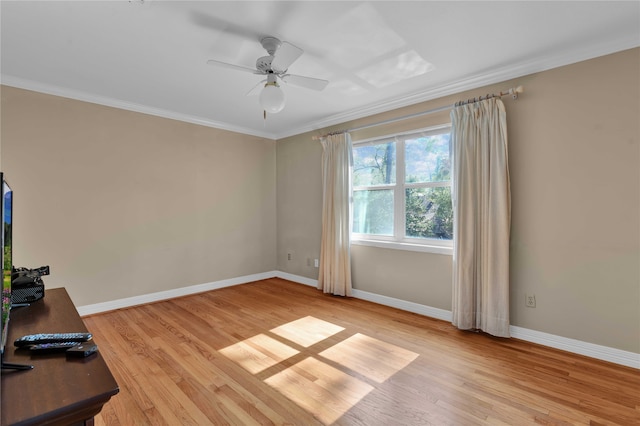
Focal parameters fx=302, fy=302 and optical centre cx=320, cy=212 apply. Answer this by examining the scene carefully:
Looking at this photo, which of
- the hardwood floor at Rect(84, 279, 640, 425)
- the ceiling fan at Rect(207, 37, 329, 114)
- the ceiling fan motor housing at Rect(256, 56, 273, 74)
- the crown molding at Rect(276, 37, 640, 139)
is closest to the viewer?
the hardwood floor at Rect(84, 279, 640, 425)

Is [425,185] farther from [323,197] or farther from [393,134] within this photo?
[323,197]

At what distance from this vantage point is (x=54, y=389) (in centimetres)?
89

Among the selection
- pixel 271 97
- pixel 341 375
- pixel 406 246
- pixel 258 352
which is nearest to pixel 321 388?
pixel 341 375

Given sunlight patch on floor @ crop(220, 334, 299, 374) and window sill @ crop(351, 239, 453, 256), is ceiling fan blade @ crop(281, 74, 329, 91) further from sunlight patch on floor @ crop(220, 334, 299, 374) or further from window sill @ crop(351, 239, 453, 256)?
sunlight patch on floor @ crop(220, 334, 299, 374)

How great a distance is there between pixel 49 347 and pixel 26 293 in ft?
2.99

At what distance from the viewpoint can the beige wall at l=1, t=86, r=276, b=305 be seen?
3.12 meters

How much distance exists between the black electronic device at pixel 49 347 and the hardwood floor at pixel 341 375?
0.97 meters

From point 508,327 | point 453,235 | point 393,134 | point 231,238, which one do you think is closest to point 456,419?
point 508,327

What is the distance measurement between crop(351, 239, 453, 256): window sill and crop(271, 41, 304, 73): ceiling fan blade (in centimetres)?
236

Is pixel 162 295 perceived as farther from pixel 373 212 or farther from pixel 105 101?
pixel 373 212

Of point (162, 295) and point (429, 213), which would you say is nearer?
point (429, 213)

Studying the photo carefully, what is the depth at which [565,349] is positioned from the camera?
2586mm

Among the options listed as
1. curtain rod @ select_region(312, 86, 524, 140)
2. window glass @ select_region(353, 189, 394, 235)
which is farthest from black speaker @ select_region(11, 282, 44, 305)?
curtain rod @ select_region(312, 86, 524, 140)

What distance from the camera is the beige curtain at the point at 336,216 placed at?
163 inches
